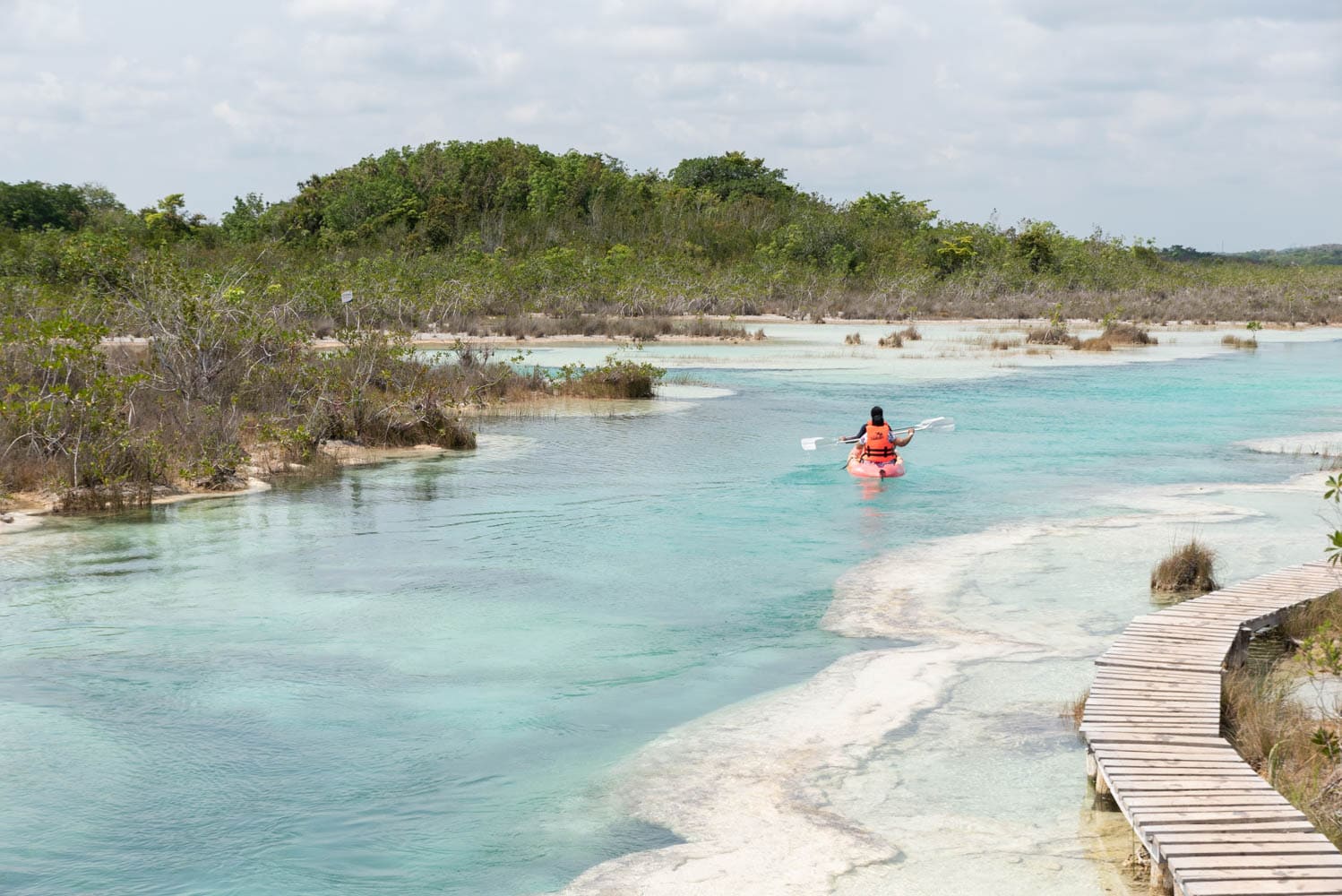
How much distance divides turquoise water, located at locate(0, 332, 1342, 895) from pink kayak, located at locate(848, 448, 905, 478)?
29cm

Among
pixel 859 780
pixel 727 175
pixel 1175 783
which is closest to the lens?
pixel 1175 783

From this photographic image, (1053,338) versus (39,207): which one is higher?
(39,207)

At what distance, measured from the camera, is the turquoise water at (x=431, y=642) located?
733cm

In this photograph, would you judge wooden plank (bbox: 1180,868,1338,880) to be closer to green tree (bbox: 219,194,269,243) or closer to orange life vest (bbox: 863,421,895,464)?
orange life vest (bbox: 863,421,895,464)

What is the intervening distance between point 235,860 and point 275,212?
223 ft

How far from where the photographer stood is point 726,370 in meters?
35.3

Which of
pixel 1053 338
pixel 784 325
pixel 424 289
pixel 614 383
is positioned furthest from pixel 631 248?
pixel 614 383

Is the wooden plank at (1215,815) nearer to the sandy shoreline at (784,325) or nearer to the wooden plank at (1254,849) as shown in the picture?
the wooden plank at (1254,849)

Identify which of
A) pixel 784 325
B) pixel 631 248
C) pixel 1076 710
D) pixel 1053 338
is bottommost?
pixel 1076 710

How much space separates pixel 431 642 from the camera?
10859 millimetres

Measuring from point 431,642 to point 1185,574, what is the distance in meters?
6.72

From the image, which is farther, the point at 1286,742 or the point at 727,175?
the point at 727,175

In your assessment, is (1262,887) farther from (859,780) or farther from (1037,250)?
(1037,250)

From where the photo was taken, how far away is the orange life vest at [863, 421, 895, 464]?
18.7 m
